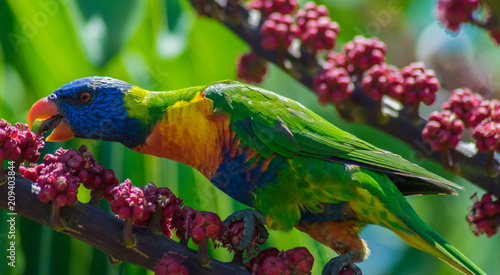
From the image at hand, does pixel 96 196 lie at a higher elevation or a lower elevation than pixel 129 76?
lower

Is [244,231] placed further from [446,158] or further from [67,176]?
[446,158]

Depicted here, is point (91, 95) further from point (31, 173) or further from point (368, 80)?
point (368, 80)

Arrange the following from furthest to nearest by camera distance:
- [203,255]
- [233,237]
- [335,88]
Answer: [335,88]
[233,237]
[203,255]

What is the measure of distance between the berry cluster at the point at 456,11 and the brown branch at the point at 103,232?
204 cm


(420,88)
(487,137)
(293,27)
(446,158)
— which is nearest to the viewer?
(487,137)

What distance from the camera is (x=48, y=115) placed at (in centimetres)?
273

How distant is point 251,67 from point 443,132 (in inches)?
55.9

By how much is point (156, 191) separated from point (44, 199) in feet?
1.32

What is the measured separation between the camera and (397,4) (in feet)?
19.5

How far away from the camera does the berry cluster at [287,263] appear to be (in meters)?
2.12

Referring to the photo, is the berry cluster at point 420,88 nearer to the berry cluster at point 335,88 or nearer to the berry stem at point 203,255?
the berry cluster at point 335,88

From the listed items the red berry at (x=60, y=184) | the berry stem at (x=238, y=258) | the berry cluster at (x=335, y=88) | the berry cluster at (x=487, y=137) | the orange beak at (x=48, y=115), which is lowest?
the berry stem at (x=238, y=258)

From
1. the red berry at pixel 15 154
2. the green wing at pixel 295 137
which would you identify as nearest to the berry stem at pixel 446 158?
the green wing at pixel 295 137

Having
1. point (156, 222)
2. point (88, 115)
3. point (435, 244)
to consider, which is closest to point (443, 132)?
point (435, 244)
